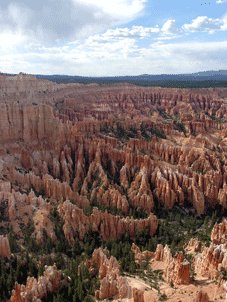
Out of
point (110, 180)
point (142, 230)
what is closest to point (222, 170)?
point (110, 180)

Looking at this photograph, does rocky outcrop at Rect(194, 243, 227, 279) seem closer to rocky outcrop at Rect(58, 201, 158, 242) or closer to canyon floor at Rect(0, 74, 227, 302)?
canyon floor at Rect(0, 74, 227, 302)

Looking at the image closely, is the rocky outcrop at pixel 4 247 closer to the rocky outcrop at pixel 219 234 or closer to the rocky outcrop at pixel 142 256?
the rocky outcrop at pixel 142 256

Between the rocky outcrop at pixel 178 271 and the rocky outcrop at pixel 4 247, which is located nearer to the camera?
the rocky outcrop at pixel 178 271

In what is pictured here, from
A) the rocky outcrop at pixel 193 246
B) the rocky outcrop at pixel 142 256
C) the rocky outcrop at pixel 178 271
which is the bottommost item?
the rocky outcrop at pixel 142 256

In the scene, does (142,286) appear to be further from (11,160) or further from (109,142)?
(109,142)

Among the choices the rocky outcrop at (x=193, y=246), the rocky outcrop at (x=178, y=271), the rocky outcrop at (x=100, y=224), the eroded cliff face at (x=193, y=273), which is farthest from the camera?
the rocky outcrop at (x=100, y=224)

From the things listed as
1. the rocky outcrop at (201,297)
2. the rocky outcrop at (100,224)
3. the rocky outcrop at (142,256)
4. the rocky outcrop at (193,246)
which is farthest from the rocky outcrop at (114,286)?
the rocky outcrop at (100,224)

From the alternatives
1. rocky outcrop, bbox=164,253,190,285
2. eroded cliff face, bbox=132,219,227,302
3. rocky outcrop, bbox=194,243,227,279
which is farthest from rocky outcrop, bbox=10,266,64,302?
rocky outcrop, bbox=194,243,227,279
